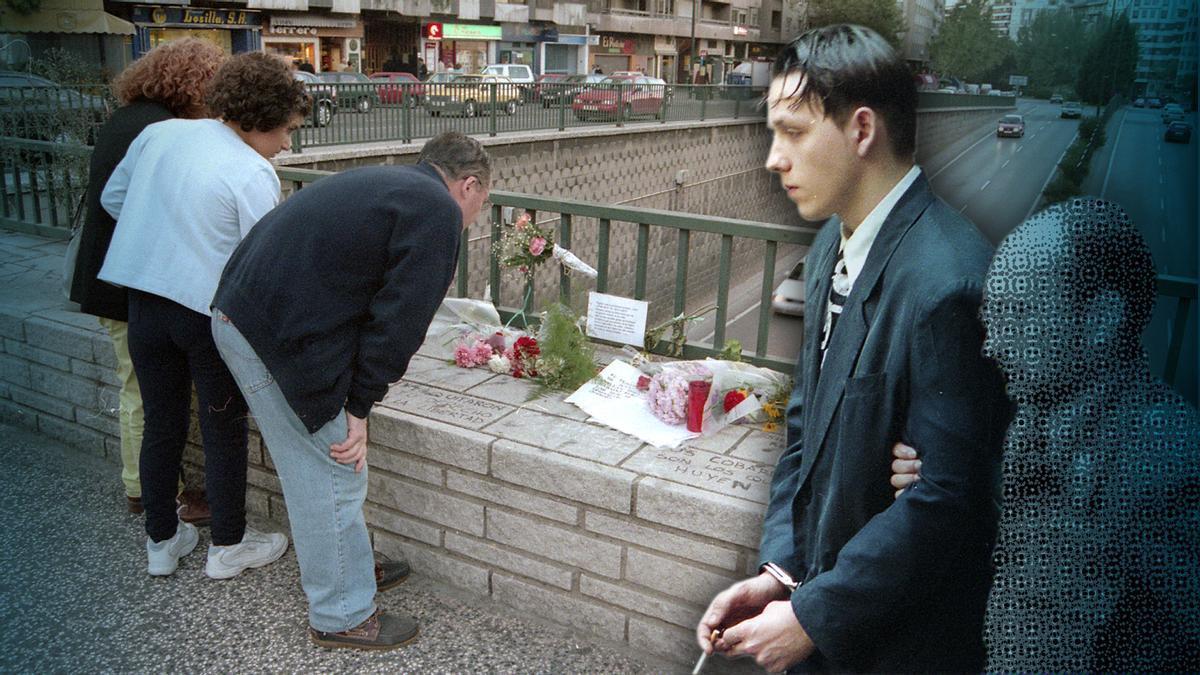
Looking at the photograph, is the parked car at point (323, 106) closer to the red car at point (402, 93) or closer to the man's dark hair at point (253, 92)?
the red car at point (402, 93)

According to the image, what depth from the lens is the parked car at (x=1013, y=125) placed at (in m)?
0.88

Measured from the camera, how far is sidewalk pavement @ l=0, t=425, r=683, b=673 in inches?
108

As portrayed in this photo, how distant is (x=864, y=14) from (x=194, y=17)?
31.8m

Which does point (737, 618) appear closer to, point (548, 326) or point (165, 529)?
point (548, 326)

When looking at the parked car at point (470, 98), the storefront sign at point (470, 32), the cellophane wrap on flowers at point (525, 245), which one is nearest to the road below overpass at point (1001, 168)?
the cellophane wrap on flowers at point (525, 245)

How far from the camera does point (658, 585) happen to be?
2654 millimetres

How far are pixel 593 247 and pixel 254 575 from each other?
1553cm

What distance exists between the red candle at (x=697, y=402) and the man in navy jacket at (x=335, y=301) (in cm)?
89

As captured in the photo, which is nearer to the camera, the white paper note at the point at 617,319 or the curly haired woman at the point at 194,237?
the curly haired woman at the point at 194,237

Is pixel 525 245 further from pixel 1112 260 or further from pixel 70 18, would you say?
pixel 70 18

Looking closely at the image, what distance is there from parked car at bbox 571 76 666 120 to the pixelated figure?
1945 centimetres

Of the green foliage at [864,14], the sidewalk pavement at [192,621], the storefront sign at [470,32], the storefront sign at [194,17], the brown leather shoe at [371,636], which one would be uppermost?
the storefront sign at [470,32]

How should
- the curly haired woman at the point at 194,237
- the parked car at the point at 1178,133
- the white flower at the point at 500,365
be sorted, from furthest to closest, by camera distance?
the white flower at the point at 500,365
the curly haired woman at the point at 194,237
the parked car at the point at 1178,133

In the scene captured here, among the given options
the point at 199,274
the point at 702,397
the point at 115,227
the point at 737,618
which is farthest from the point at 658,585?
the point at 115,227
